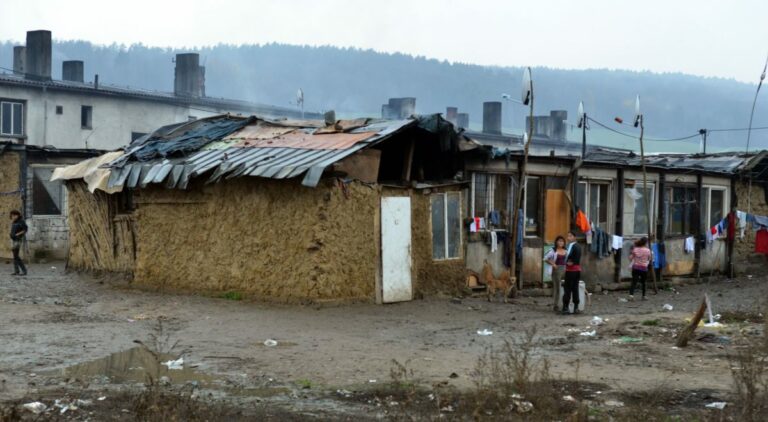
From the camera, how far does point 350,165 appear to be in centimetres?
1639

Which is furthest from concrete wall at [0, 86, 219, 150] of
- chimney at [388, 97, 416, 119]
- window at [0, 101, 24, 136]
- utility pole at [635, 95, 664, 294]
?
utility pole at [635, 95, 664, 294]

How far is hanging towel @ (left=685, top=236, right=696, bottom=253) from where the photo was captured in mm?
24953

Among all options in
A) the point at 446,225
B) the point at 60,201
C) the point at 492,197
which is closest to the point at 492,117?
the point at 60,201

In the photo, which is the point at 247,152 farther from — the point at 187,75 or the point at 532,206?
the point at 187,75

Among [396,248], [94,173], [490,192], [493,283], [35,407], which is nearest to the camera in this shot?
[35,407]

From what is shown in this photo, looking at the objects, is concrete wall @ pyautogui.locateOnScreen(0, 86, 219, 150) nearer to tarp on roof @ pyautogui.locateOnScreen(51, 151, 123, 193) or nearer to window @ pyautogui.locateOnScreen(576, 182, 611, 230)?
tarp on roof @ pyautogui.locateOnScreen(51, 151, 123, 193)

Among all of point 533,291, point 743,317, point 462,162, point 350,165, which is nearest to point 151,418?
point 350,165

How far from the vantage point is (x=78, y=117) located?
41438 millimetres

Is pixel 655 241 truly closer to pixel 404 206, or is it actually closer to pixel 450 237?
pixel 450 237

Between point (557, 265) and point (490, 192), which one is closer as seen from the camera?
point (557, 265)

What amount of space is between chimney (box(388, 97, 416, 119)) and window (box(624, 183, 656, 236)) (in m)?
30.3

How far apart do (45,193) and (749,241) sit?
19993 millimetres

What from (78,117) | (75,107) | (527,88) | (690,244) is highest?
(75,107)

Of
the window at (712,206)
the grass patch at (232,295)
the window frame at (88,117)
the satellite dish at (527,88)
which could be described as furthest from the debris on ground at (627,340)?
the window frame at (88,117)
